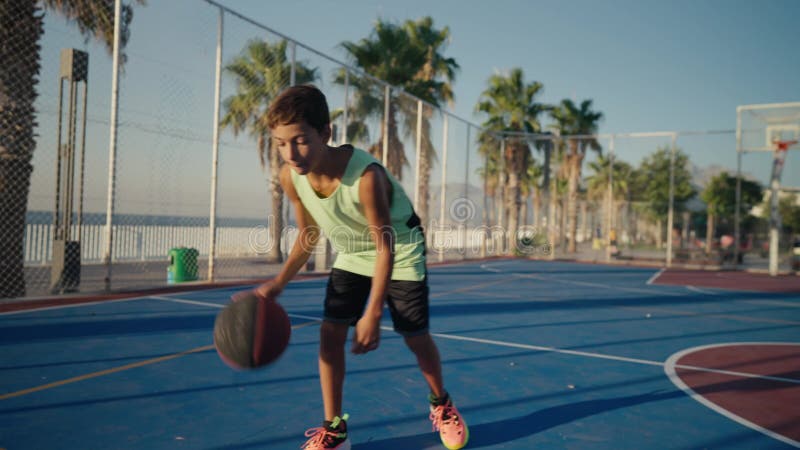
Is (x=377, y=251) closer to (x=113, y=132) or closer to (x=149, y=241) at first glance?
(x=113, y=132)

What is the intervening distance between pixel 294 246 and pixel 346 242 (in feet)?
1.03

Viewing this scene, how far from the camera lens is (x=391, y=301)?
111 inches

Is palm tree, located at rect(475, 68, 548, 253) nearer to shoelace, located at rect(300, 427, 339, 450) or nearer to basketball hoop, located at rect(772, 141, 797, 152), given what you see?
basketball hoop, located at rect(772, 141, 797, 152)

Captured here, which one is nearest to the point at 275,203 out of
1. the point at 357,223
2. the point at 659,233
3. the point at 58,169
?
the point at 58,169

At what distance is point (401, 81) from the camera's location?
21531 mm

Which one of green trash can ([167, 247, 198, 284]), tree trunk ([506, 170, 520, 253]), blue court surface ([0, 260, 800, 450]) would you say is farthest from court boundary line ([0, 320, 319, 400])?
tree trunk ([506, 170, 520, 253])

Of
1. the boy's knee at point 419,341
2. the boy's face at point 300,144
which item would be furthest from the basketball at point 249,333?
the boy's face at point 300,144

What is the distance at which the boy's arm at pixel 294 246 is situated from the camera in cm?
278

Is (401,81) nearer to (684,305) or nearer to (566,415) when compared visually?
(684,305)

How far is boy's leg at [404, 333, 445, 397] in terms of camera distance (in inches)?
110

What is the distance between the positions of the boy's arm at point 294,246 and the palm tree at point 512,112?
78.9ft

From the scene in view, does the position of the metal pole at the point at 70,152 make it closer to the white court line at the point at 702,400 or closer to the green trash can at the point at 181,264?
the green trash can at the point at 181,264

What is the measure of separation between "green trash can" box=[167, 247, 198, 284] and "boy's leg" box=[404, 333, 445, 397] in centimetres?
860

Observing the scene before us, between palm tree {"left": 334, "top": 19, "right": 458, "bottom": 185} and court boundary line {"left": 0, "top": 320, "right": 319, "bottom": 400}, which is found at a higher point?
palm tree {"left": 334, "top": 19, "right": 458, "bottom": 185}
